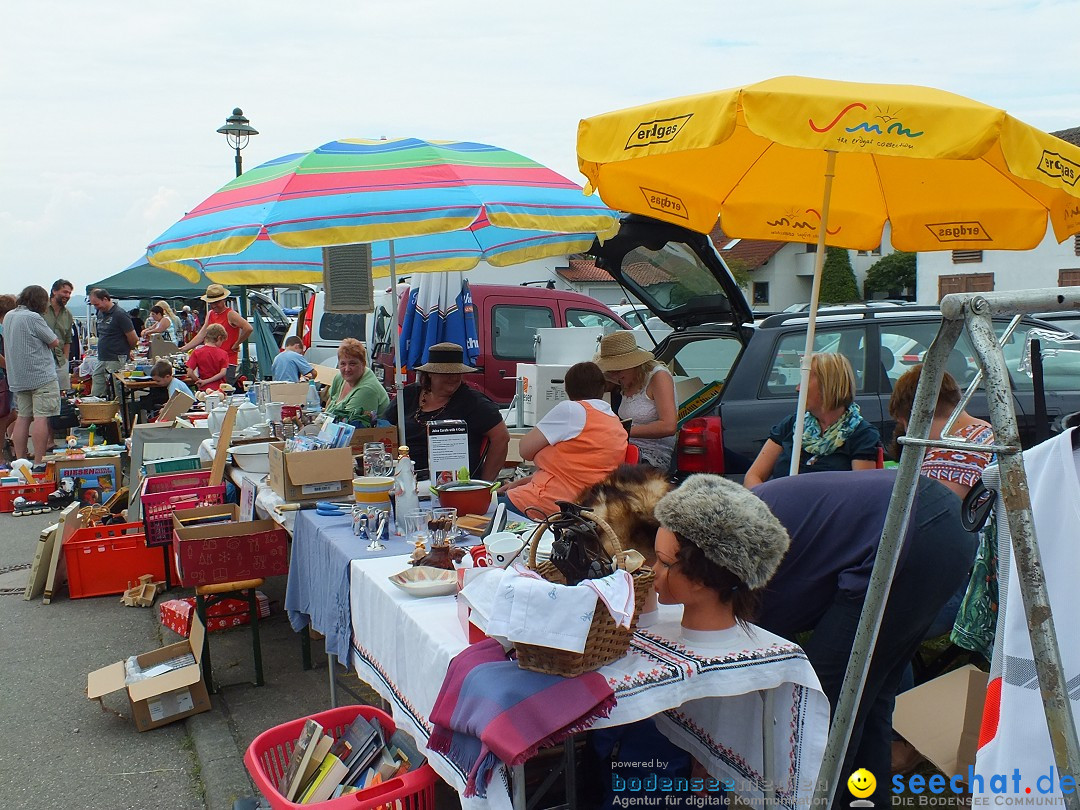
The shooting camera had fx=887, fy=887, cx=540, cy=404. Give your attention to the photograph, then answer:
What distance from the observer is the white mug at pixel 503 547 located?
2877mm

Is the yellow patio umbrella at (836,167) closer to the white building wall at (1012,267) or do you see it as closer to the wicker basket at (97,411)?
the wicker basket at (97,411)

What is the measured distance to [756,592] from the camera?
99.6 inches

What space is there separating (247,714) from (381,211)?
8.14 feet

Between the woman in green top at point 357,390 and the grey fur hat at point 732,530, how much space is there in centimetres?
431

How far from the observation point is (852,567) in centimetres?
267

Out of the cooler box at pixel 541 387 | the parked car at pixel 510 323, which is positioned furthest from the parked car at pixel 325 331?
the cooler box at pixel 541 387

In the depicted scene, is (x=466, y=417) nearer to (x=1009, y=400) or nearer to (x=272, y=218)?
(x=272, y=218)

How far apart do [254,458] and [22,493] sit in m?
4.43

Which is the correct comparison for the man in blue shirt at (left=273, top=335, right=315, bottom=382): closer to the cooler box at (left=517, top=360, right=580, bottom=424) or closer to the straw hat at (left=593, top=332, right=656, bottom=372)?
the cooler box at (left=517, top=360, right=580, bottom=424)

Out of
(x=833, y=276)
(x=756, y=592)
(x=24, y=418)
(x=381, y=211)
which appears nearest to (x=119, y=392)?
(x=24, y=418)

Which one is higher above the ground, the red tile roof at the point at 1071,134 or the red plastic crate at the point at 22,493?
the red tile roof at the point at 1071,134

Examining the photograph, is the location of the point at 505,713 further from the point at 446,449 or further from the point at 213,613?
the point at 213,613

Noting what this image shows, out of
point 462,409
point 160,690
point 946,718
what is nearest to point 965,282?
point 462,409

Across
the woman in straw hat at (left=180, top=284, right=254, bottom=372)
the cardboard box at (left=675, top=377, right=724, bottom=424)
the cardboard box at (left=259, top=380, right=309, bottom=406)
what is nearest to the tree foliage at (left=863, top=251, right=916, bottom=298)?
the woman in straw hat at (left=180, top=284, right=254, bottom=372)
